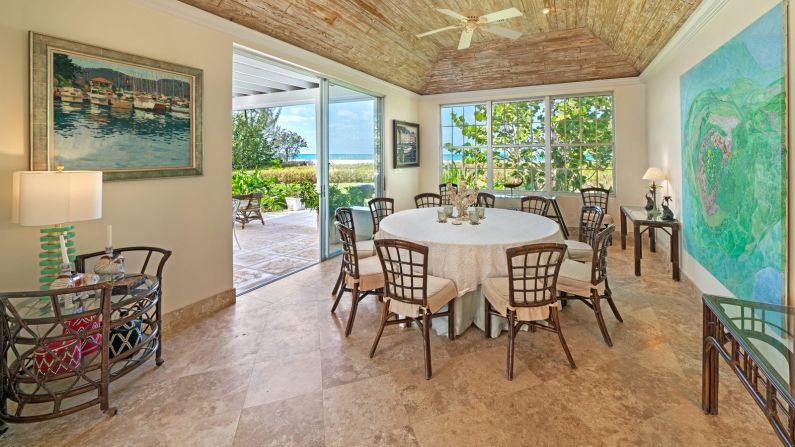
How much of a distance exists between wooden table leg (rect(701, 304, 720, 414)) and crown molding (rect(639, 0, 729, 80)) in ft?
8.88

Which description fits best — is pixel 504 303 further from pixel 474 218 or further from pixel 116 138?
pixel 116 138

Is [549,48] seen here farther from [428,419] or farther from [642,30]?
[428,419]

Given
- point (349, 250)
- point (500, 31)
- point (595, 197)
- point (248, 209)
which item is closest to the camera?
point (349, 250)

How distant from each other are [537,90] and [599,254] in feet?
16.9

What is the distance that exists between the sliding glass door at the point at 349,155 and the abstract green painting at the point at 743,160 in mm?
4135

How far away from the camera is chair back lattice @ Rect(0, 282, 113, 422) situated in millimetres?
1844

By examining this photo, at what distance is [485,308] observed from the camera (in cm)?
309

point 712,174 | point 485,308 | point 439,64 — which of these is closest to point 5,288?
point 485,308

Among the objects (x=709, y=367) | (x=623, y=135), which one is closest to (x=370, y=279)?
(x=709, y=367)

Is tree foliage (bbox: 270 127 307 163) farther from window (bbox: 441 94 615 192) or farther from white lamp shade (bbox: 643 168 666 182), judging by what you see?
white lamp shade (bbox: 643 168 666 182)

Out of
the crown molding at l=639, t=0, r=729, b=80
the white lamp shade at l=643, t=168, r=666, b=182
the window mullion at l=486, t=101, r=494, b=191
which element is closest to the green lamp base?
the crown molding at l=639, t=0, r=729, b=80

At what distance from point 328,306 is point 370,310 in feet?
1.42

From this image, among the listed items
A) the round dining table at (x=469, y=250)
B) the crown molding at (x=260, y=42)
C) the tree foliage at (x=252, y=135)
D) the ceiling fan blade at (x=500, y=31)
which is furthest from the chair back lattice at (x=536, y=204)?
the tree foliage at (x=252, y=135)

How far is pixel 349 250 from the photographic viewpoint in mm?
3281
